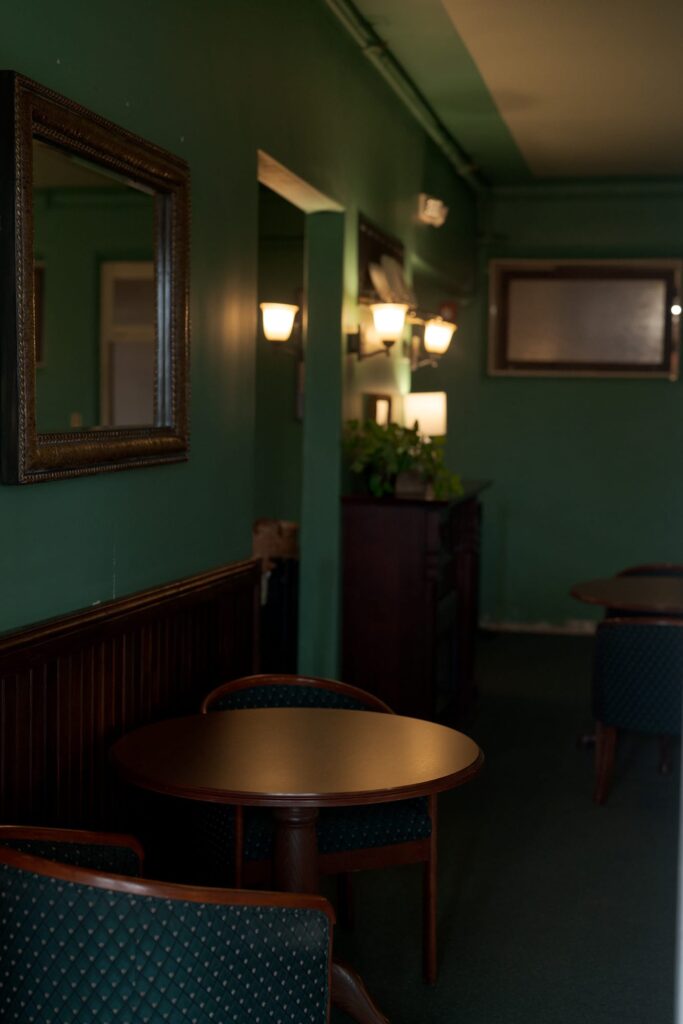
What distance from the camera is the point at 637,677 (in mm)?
4797

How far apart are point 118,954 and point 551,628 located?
7.26 meters

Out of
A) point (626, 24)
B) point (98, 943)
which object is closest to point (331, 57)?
point (626, 24)

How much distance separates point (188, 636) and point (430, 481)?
7.43ft

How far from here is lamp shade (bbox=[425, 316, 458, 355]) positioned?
6570 mm

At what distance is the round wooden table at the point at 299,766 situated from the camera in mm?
2602

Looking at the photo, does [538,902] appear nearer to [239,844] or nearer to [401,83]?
[239,844]

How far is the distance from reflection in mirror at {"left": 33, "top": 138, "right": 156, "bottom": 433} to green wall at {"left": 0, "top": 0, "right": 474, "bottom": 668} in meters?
0.16

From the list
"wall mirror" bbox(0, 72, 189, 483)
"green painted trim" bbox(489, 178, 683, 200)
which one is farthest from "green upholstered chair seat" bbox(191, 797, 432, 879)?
"green painted trim" bbox(489, 178, 683, 200)

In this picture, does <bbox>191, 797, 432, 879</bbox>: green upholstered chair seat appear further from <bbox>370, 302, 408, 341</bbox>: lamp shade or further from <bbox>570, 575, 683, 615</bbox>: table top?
<bbox>370, 302, 408, 341</bbox>: lamp shade

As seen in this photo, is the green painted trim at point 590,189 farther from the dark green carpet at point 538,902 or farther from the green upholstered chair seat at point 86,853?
the green upholstered chair seat at point 86,853

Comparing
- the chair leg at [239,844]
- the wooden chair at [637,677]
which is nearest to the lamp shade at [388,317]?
the wooden chair at [637,677]

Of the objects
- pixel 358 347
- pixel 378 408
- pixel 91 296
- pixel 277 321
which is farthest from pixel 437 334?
pixel 91 296

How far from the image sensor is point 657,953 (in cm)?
355

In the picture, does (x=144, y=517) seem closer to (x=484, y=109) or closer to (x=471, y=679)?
(x=471, y=679)
